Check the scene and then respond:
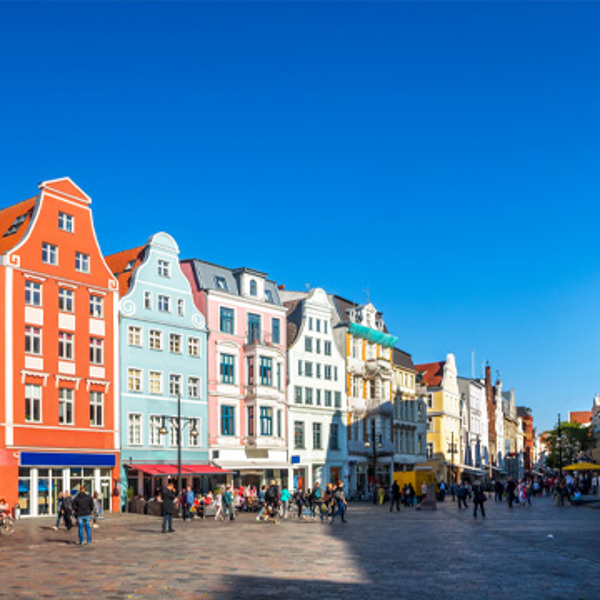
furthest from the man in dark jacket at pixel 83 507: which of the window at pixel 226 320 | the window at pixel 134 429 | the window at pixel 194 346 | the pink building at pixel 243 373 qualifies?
the window at pixel 226 320

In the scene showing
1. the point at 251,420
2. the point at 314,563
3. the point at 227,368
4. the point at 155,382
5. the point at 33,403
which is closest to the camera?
the point at 314,563

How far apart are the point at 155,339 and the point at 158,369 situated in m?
1.85

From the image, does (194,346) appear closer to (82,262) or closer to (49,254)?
(82,262)

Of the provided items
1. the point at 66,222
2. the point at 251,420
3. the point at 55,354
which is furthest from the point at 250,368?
the point at 66,222

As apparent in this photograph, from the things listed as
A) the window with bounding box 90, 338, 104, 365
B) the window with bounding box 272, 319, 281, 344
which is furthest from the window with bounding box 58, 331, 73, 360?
the window with bounding box 272, 319, 281, 344

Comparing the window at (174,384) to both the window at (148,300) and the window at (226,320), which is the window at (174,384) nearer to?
the window at (148,300)

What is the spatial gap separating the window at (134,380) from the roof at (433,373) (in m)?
54.1

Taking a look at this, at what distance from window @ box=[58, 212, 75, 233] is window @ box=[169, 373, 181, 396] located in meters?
11.6

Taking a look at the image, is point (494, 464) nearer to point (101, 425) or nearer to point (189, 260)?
point (189, 260)

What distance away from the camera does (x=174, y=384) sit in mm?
56094

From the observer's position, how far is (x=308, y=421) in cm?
6912

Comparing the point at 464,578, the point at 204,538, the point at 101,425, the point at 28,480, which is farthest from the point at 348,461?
the point at 464,578

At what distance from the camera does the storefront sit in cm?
4506

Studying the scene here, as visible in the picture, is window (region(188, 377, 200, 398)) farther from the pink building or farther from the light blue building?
the pink building
